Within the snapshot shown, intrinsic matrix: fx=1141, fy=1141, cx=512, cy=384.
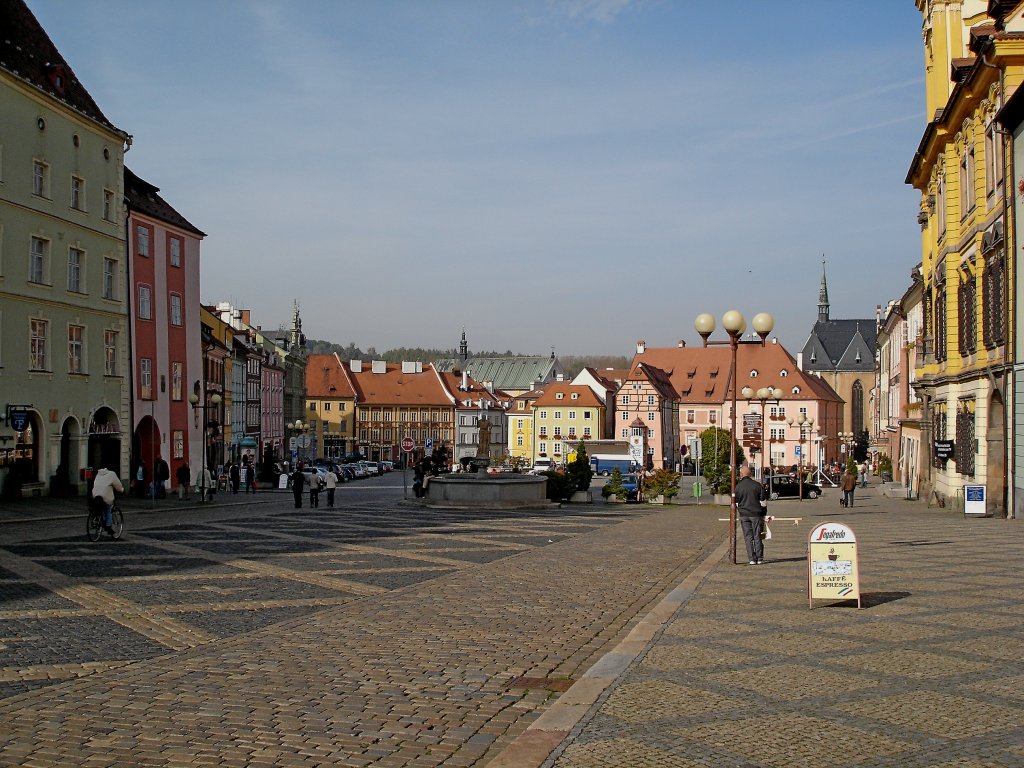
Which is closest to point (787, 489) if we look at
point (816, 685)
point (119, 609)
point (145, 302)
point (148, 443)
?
point (148, 443)

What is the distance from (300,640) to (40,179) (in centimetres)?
3262

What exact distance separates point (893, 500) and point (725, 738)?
145ft

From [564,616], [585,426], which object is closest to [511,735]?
[564,616]

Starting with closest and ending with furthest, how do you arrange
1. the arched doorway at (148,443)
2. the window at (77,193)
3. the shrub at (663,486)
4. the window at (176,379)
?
1. the window at (77,193)
2. the shrub at (663,486)
3. the arched doorway at (148,443)
4. the window at (176,379)

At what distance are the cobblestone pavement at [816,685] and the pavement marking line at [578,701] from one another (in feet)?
0.10

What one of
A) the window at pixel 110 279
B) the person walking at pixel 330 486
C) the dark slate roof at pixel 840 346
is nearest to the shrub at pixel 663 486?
the person walking at pixel 330 486

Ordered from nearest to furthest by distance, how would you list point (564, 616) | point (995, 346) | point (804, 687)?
point (804, 687) → point (564, 616) → point (995, 346)

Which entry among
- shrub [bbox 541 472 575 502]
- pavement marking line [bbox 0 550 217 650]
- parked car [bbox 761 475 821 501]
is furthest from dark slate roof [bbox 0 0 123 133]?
parked car [bbox 761 475 821 501]

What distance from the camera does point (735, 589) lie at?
15445 mm

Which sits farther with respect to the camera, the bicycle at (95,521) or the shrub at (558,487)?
the shrub at (558,487)

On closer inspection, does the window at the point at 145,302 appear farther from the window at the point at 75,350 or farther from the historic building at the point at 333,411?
the historic building at the point at 333,411

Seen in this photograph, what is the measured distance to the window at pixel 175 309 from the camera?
49219 mm

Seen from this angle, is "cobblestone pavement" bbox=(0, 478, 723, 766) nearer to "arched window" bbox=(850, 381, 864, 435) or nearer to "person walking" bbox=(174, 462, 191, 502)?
"person walking" bbox=(174, 462, 191, 502)

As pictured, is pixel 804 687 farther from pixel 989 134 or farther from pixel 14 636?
pixel 989 134
